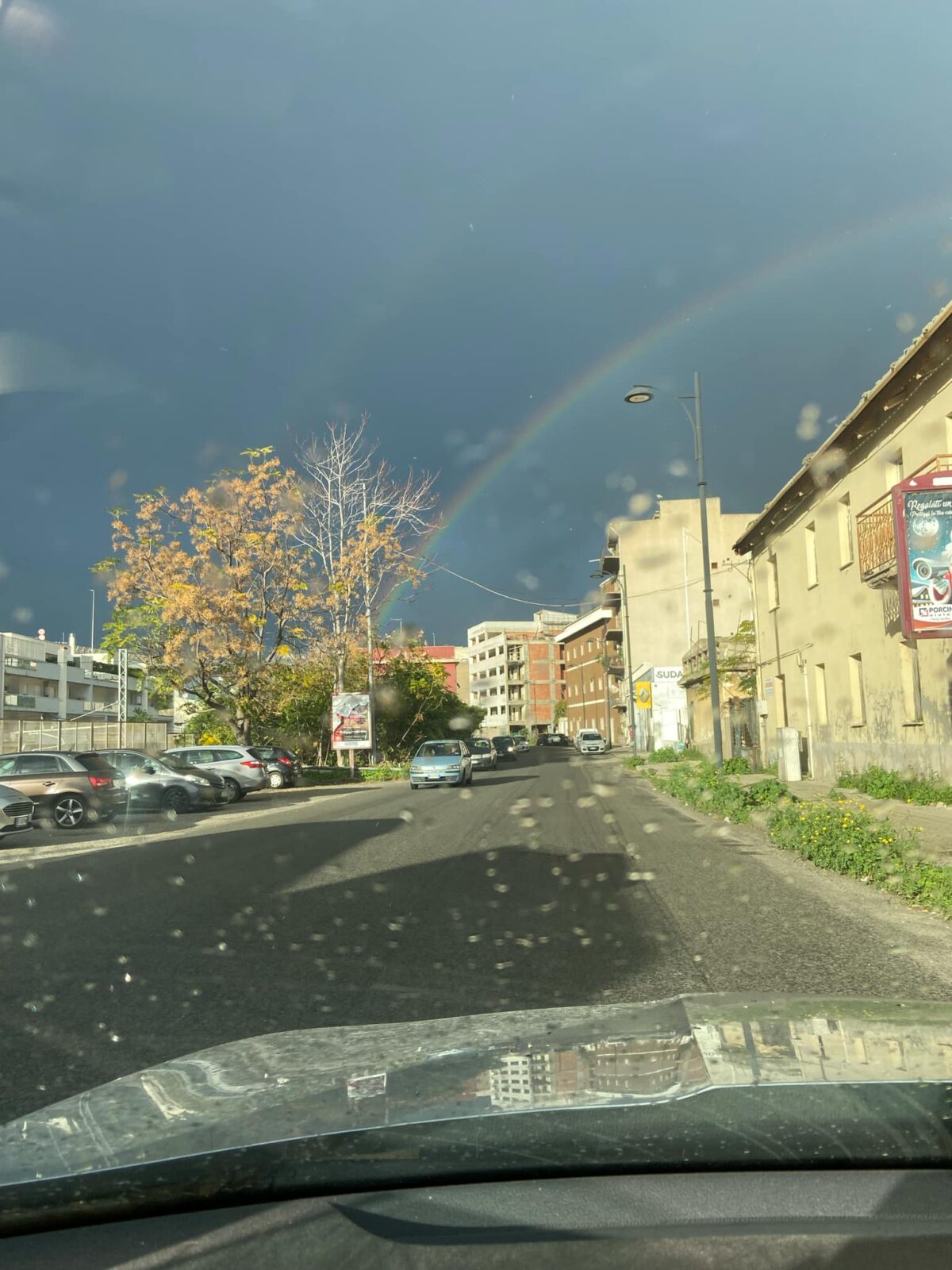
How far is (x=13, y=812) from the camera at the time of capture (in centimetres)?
1551

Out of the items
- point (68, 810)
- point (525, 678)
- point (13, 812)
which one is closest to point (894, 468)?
point (13, 812)

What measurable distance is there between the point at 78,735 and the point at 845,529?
31341 millimetres

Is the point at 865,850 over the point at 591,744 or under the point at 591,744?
under

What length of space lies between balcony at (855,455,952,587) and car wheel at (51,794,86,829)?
15.1 meters

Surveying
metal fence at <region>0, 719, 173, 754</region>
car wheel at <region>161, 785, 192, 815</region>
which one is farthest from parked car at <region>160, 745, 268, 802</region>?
metal fence at <region>0, 719, 173, 754</region>

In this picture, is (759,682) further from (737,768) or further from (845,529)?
(845,529)

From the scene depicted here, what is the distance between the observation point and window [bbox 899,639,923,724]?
697 inches

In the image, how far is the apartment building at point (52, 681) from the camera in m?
85.9

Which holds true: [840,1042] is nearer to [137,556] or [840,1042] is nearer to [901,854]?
[901,854]

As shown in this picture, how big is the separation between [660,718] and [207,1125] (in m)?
47.3

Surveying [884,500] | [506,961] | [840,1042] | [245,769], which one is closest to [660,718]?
[245,769]

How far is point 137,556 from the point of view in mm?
32688

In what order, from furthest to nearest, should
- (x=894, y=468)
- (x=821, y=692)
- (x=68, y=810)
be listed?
(x=821, y=692)
(x=68, y=810)
(x=894, y=468)

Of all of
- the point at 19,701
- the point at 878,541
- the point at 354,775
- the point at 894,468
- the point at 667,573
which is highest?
the point at 667,573
